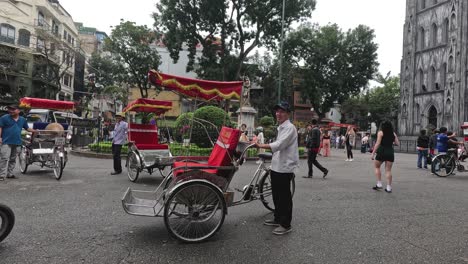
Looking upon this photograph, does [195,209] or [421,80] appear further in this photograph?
[421,80]

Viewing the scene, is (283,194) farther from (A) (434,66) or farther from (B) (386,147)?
(A) (434,66)

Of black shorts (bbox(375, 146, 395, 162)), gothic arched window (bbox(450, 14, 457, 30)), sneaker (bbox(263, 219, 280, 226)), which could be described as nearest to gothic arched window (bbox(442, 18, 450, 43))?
gothic arched window (bbox(450, 14, 457, 30))

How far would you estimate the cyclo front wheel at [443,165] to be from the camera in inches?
461

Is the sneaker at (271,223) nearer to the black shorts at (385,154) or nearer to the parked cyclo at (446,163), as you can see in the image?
the black shorts at (385,154)

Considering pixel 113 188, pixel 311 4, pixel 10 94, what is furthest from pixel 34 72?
pixel 113 188

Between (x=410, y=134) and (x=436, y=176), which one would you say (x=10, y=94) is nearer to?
(x=436, y=176)

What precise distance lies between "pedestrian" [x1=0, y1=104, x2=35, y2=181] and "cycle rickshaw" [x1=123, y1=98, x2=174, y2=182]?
104 inches

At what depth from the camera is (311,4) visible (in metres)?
29.1

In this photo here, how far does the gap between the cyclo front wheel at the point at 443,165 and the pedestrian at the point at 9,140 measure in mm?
12357

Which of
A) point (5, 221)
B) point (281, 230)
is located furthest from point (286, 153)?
point (5, 221)

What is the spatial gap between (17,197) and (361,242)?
6.08 meters

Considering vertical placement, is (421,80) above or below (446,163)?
above

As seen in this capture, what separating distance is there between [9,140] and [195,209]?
6.39 meters

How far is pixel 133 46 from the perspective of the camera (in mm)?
37156
